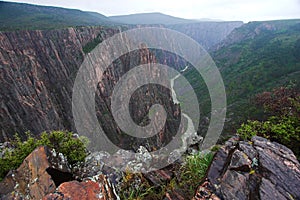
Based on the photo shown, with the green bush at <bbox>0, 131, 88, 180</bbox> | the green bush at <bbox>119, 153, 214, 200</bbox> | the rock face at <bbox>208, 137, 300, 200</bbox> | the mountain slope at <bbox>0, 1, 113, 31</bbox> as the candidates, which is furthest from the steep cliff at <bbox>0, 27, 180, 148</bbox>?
the rock face at <bbox>208, 137, 300, 200</bbox>

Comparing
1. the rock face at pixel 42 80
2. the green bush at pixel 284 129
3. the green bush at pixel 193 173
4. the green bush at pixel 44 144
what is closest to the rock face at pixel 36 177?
the green bush at pixel 44 144

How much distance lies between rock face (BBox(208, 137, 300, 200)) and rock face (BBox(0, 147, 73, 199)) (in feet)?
15.8

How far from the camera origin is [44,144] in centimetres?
896

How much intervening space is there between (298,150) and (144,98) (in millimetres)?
66298

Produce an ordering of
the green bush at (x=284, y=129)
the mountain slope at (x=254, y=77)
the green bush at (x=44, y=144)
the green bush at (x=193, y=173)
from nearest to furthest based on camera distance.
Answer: the green bush at (x=193, y=173)
the green bush at (x=44, y=144)
the green bush at (x=284, y=129)
the mountain slope at (x=254, y=77)

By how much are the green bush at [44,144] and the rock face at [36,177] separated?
1322 millimetres

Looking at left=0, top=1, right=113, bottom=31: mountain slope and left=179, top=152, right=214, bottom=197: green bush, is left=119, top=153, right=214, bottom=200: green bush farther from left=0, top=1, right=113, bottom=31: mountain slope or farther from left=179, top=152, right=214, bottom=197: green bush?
left=0, top=1, right=113, bottom=31: mountain slope

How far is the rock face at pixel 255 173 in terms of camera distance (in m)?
5.62

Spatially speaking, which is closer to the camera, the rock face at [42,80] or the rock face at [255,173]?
the rock face at [255,173]

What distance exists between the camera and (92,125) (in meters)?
62.8

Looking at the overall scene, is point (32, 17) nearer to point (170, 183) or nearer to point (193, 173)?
point (170, 183)

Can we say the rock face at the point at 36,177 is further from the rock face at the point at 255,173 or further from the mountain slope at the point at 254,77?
the mountain slope at the point at 254,77

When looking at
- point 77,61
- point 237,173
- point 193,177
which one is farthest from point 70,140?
point 77,61

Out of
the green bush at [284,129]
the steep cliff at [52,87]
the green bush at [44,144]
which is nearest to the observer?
the green bush at [44,144]
